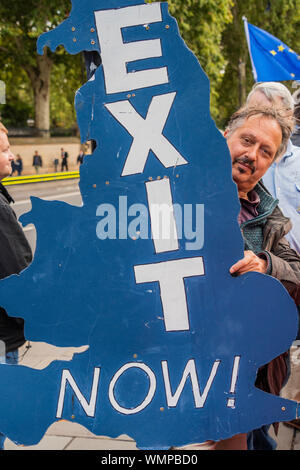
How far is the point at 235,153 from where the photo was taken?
198cm

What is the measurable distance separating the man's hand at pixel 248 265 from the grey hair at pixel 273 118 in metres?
0.43

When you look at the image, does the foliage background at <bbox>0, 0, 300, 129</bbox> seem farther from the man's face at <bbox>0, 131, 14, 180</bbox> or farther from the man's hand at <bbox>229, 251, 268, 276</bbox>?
the man's hand at <bbox>229, 251, 268, 276</bbox>

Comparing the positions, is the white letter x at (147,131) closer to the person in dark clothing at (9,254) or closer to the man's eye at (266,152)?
the man's eye at (266,152)

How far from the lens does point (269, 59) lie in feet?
13.3

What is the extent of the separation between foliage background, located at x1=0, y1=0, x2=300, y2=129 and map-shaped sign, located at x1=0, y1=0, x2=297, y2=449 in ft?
28.1

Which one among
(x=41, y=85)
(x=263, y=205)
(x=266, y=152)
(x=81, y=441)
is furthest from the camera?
(x=41, y=85)

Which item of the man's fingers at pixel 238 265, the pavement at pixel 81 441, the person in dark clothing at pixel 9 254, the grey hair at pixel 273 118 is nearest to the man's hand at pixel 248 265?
the man's fingers at pixel 238 265

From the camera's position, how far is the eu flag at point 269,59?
3973 millimetres

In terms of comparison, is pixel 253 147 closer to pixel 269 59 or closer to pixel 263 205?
pixel 263 205

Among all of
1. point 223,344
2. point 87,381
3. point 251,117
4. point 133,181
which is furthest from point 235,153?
point 87,381

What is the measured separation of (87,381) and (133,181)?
2.22ft

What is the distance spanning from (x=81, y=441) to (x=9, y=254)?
1.43m

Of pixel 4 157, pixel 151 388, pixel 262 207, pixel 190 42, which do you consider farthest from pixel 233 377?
pixel 190 42

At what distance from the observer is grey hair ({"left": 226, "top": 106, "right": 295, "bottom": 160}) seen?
2.00 metres
